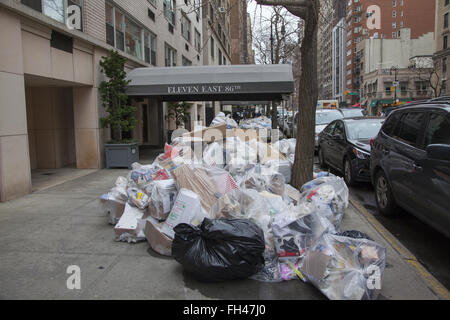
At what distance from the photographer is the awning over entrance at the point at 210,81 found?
39.7 feet

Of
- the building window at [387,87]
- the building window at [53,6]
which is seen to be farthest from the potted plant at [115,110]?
the building window at [387,87]

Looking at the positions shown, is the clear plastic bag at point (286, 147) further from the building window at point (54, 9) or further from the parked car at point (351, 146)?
the building window at point (54, 9)

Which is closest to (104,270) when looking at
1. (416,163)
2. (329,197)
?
(329,197)

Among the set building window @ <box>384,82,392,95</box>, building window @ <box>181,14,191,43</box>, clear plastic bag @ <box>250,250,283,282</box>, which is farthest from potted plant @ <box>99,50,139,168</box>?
building window @ <box>384,82,392,95</box>

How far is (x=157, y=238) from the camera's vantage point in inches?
163

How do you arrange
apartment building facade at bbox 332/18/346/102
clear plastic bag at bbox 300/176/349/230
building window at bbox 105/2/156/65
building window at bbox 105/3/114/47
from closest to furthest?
clear plastic bag at bbox 300/176/349/230 < building window at bbox 105/3/114/47 < building window at bbox 105/2/156/65 < apartment building facade at bbox 332/18/346/102

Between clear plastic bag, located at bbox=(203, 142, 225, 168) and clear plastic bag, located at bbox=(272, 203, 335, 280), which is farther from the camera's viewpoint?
clear plastic bag, located at bbox=(203, 142, 225, 168)

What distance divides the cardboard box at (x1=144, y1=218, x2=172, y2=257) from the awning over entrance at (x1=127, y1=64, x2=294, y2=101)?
8.46m

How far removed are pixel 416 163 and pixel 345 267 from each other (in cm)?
214

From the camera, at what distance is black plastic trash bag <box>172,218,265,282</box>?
330 centimetres

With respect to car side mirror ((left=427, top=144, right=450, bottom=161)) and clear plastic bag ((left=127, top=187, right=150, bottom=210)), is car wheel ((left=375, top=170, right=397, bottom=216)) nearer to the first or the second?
car side mirror ((left=427, top=144, right=450, bottom=161))

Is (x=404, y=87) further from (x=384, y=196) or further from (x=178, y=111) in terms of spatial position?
(x=384, y=196)

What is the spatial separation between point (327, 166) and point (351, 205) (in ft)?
15.3
